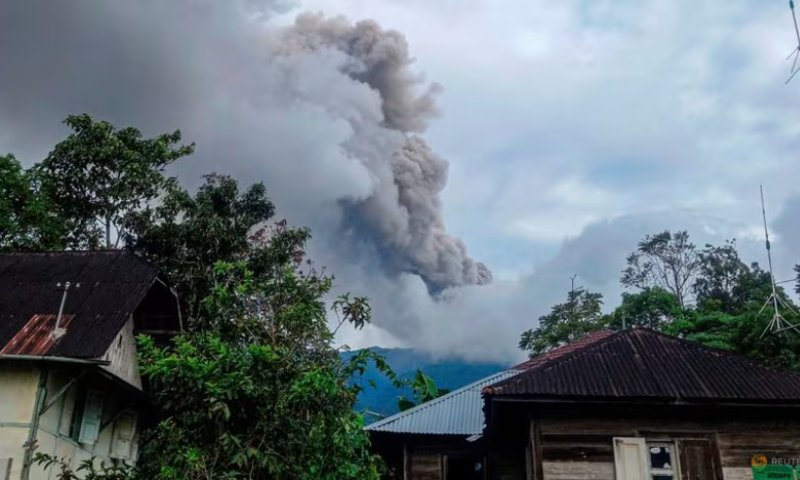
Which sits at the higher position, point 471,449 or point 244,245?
point 244,245

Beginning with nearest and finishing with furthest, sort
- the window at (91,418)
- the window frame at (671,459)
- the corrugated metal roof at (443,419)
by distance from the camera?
the window frame at (671,459), the window at (91,418), the corrugated metal roof at (443,419)

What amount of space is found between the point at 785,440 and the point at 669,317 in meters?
24.9

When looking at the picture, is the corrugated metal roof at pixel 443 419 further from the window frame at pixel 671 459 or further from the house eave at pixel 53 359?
the house eave at pixel 53 359

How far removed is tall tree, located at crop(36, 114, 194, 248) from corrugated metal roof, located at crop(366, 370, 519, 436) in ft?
43.1

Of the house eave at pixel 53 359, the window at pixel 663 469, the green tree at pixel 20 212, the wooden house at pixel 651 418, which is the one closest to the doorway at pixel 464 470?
the wooden house at pixel 651 418

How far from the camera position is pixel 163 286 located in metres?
16.5

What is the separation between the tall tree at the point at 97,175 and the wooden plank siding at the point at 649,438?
17860mm

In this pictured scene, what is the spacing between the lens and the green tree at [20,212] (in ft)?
64.5

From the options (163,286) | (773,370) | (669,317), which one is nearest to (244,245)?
(163,286)

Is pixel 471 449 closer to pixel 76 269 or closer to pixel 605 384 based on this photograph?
pixel 605 384

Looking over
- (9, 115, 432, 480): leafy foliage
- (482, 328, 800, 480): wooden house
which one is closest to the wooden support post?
(482, 328, 800, 480): wooden house

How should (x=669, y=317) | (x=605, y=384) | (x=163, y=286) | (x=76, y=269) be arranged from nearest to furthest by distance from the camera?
(x=605, y=384), (x=76, y=269), (x=163, y=286), (x=669, y=317)

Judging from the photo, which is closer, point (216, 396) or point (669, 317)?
point (216, 396)

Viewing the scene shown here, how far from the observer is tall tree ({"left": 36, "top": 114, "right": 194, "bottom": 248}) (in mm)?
23203
